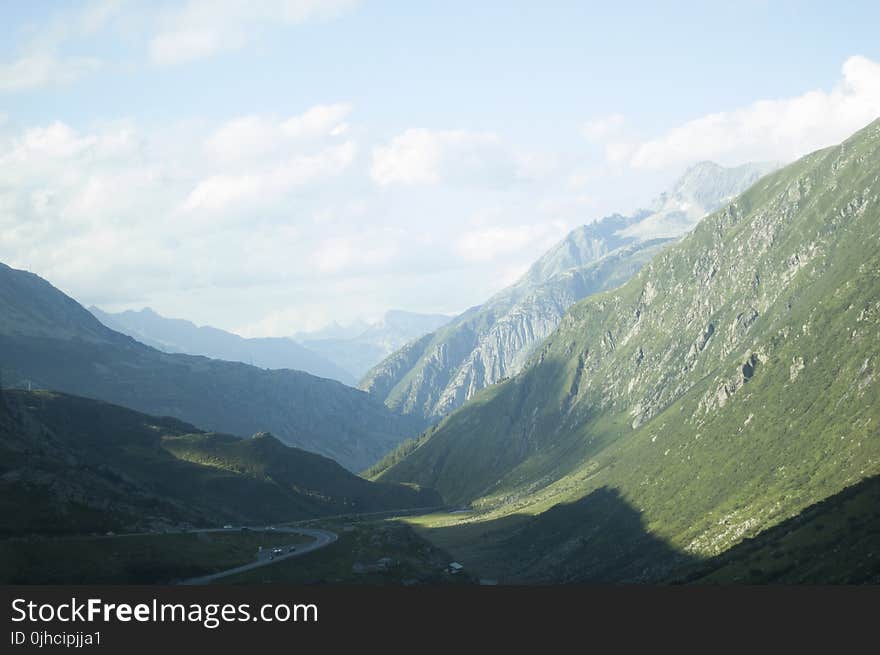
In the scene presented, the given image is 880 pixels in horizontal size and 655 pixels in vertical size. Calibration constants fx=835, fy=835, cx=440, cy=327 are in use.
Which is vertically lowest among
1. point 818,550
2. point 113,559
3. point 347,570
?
point 818,550

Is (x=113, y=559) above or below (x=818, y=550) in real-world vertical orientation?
above

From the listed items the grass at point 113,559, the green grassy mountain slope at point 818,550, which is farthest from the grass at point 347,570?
the green grassy mountain slope at point 818,550

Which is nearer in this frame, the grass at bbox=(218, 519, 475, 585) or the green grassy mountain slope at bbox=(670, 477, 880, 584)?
the green grassy mountain slope at bbox=(670, 477, 880, 584)

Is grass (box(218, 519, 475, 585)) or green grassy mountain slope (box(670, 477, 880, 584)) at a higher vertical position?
grass (box(218, 519, 475, 585))

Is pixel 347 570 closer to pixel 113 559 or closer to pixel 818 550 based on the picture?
pixel 113 559

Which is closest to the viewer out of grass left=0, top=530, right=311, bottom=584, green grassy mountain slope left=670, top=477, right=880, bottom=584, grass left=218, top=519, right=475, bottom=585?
green grassy mountain slope left=670, top=477, right=880, bottom=584

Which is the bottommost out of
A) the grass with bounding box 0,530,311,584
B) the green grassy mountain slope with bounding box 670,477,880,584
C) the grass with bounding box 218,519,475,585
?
the green grassy mountain slope with bounding box 670,477,880,584

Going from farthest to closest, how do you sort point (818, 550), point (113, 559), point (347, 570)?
point (347, 570) → point (113, 559) → point (818, 550)

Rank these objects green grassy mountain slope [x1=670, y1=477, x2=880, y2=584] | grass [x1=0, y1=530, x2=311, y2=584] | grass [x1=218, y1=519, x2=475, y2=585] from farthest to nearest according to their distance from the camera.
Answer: grass [x1=218, y1=519, x2=475, y2=585] → grass [x1=0, y1=530, x2=311, y2=584] → green grassy mountain slope [x1=670, y1=477, x2=880, y2=584]

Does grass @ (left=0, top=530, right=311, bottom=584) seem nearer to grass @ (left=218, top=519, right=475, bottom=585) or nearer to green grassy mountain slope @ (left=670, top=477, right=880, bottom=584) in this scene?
grass @ (left=218, top=519, right=475, bottom=585)

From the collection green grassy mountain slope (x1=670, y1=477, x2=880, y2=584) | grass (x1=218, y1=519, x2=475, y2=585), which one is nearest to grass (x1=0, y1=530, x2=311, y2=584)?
grass (x1=218, y1=519, x2=475, y2=585)

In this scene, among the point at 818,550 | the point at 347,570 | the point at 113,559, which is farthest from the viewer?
the point at 347,570

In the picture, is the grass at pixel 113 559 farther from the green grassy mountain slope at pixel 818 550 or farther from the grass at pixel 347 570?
the green grassy mountain slope at pixel 818 550

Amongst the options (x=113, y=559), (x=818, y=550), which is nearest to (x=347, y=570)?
(x=113, y=559)
